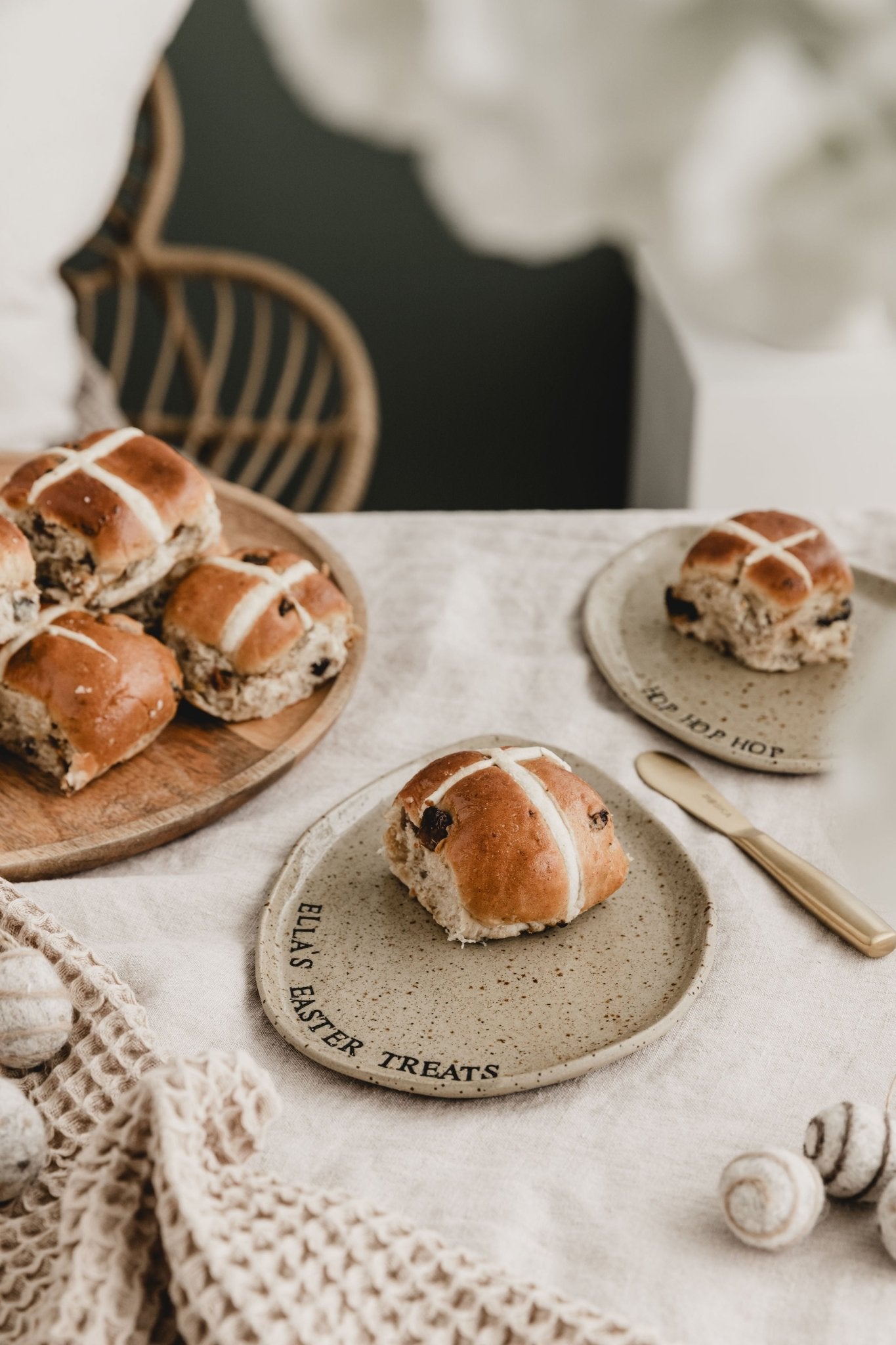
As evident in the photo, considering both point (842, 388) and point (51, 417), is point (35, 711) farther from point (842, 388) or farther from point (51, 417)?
point (842, 388)

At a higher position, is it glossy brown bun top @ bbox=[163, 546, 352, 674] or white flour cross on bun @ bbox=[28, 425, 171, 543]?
white flour cross on bun @ bbox=[28, 425, 171, 543]

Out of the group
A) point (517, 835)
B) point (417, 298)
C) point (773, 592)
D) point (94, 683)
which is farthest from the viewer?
point (417, 298)

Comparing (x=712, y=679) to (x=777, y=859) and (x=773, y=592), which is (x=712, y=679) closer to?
(x=773, y=592)

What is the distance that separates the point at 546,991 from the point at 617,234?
60 centimetres

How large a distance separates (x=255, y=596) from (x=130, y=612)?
11 centimetres

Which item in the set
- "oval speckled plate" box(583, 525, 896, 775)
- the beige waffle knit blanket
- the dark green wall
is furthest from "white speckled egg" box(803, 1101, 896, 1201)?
the dark green wall

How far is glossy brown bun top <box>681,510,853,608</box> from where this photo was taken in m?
0.90

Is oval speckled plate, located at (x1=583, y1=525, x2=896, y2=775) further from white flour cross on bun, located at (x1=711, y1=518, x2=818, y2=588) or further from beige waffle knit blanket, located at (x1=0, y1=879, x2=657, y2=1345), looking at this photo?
beige waffle knit blanket, located at (x1=0, y1=879, x2=657, y2=1345)

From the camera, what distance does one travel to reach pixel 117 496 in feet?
2.79

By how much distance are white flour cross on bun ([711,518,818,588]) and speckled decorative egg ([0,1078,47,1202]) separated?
2.04 feet

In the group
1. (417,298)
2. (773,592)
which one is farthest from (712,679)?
(417,298)

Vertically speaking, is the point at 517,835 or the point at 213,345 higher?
the point at 517,835

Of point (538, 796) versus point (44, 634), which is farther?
point (44, 634)

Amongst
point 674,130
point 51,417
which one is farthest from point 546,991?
point 51,417
